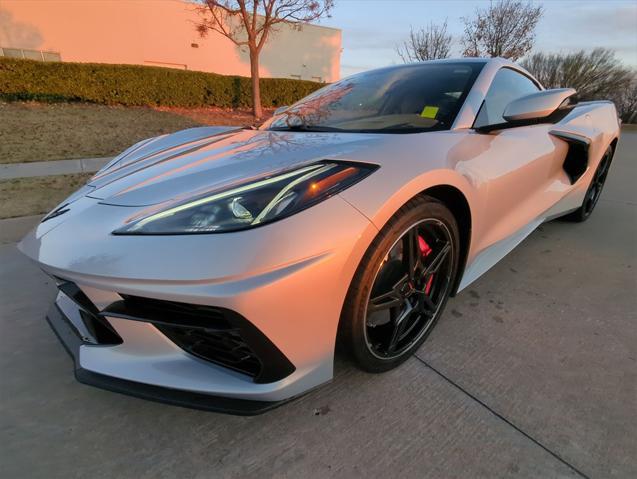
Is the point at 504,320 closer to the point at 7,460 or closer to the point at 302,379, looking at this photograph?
the point at 302,379

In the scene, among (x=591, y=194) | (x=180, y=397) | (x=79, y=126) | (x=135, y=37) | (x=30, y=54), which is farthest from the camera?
(x=135, y=37)

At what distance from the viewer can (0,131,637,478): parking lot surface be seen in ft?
4.20

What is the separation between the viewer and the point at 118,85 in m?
11.0

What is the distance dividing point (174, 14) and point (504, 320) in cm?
2074

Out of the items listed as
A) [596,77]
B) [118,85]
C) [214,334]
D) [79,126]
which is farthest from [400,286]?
[596,77]

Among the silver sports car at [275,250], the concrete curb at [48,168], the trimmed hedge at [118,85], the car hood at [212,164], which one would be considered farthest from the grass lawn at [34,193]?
the trimmed hedge at [118,85]

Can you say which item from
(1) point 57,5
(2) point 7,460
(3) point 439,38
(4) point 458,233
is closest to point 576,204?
(4) point 458,233

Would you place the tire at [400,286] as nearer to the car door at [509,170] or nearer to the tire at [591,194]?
the car door at [509,170]

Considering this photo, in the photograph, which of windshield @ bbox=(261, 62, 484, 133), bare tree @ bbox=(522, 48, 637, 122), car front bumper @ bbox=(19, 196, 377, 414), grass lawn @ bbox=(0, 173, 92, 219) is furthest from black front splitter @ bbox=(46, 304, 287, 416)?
bare tree @ bbox=(522, 48, 637, 122)

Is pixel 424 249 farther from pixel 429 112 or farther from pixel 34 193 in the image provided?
pixel 34 193

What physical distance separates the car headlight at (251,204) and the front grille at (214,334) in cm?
24

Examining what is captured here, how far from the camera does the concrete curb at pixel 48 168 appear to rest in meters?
4.87

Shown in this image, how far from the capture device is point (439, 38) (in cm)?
1780

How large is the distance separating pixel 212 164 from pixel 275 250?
66cm
